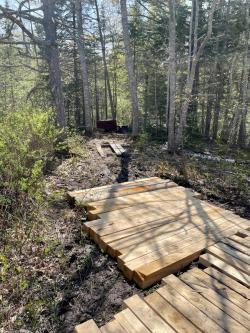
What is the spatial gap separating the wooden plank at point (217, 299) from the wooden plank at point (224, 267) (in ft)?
0.97

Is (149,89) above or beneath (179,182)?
above

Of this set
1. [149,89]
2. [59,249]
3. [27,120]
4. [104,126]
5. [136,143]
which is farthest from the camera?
[149,89]

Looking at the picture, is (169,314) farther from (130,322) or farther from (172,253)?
(172,253)

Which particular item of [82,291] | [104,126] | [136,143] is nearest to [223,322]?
[82,291]

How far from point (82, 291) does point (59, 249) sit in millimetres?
756

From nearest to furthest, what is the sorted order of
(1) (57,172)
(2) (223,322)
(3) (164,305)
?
(2) (223,322) → (3) (164,305) → (1) (57,172)

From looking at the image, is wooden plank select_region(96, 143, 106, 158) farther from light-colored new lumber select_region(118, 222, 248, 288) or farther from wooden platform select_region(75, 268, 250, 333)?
wooden platform select_region(75, 268, 250, 333)

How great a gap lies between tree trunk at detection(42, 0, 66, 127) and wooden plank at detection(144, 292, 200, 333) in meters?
5.88

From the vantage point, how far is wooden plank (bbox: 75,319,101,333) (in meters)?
2.07

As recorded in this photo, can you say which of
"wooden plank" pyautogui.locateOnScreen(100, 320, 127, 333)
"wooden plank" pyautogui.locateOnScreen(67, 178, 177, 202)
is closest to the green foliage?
"wooden plank" pyautogui.locateOnScreen(67, 178, 177, 202)

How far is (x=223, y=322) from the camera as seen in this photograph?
2127 mm

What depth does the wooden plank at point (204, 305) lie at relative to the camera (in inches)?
82.4

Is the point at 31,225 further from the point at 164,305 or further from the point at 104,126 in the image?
the point at 104,126

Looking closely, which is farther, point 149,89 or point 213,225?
point 149,89
